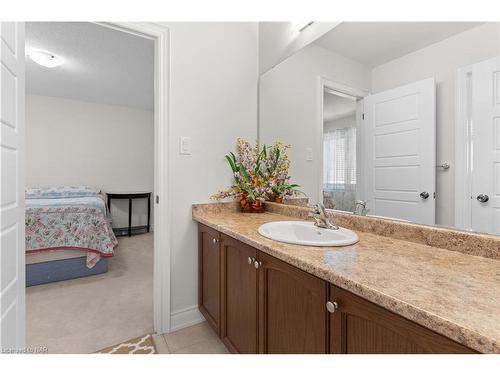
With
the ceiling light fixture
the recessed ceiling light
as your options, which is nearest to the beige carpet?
the ceiling light fixture

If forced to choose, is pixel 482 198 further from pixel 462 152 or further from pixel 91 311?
pixel 91 311

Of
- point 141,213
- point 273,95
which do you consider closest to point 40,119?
point 141,213

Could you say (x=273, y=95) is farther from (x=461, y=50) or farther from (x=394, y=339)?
(x=394, y=339)

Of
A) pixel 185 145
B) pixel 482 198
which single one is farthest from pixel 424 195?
pixel 185 145

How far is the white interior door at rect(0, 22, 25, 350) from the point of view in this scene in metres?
0.82

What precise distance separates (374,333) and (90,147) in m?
5.29

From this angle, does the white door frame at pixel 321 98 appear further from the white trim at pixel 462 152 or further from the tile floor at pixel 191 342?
the tile floor at pixel 191 342

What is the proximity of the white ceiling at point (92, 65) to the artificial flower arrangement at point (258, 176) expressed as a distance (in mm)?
1264

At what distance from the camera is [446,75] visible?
0.98 metres

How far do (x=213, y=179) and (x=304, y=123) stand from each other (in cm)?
76

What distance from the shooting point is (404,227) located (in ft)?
3.57
